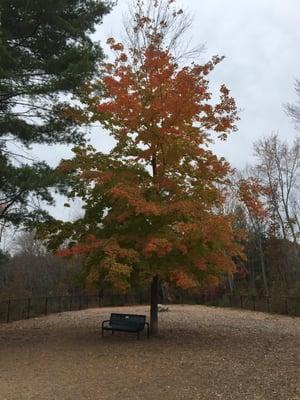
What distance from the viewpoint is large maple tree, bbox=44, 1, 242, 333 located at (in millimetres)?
11633

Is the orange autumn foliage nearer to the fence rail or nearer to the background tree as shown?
the background tree

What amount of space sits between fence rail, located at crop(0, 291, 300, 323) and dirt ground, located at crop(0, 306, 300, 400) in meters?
9.31

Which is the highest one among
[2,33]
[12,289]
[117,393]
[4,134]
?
[2,33]

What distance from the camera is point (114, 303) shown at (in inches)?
1417

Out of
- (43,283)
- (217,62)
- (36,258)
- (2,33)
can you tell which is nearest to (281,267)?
(43,283)

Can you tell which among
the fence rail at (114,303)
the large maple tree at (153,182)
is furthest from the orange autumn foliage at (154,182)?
the fence rail at (114,303)

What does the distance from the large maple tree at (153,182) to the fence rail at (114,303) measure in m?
11.6

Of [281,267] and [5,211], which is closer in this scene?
[5,211]

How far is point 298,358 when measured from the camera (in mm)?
10562

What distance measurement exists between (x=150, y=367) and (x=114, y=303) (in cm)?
2697

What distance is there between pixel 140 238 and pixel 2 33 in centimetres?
619

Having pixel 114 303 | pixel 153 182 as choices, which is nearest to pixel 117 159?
pixel 153 182

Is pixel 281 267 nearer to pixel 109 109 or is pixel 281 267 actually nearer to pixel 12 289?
pixel 12 289

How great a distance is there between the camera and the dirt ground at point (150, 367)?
24.9 feet
